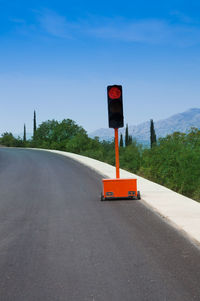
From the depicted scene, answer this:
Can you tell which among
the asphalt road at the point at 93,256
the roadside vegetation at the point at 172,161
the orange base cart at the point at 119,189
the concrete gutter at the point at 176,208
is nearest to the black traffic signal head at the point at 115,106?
the orange base cart at the point at 119,189

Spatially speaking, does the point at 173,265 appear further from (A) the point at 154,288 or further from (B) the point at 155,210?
(B) the point at 155,210

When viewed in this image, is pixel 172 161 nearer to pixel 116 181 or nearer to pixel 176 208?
pixel 116 181

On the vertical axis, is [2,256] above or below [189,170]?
below

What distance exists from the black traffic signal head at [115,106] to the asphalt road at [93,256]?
8.08 ft

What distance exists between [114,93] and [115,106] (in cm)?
37

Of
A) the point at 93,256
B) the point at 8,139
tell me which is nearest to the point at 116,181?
the point at 93,256

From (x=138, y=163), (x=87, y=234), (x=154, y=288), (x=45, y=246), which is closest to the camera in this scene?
(x=154, y=288)

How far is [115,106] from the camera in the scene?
10375mm

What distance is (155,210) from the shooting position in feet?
28.5

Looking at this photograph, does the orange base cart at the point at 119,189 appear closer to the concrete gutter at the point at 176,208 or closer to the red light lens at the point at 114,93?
the concrete gutter at the point at 176,208

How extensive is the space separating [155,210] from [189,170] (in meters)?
5.69

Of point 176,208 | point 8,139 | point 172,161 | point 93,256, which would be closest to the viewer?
point 93,256

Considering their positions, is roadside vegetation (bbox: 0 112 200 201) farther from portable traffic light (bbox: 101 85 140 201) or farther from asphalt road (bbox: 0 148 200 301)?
asphalt road (bbox: 0 148 200 301)

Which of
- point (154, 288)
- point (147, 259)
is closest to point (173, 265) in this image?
point (147, 259)
